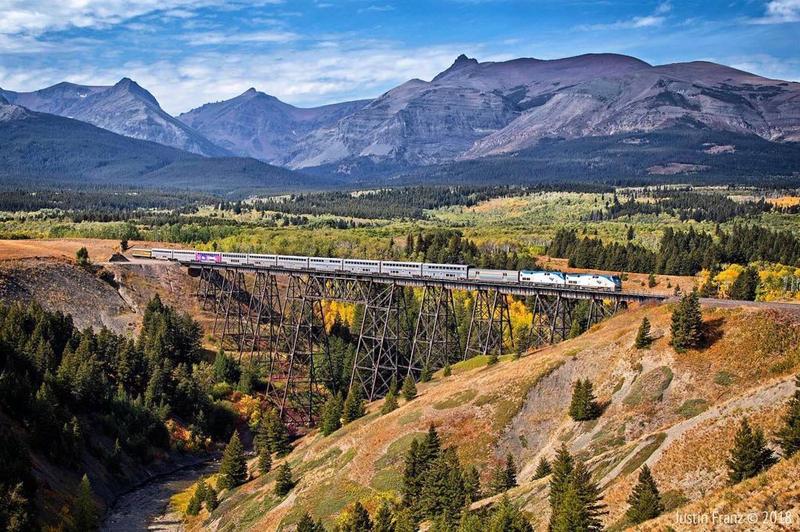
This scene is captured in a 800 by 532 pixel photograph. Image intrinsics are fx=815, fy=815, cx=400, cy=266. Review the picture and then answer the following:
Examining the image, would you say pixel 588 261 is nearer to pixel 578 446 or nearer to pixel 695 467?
pixel 578 446

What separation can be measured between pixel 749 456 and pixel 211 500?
40.3m

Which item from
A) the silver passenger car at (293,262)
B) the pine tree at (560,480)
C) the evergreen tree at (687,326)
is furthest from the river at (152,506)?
the evergreen tree at (687,326)

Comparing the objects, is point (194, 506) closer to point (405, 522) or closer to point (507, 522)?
point (405, 522)

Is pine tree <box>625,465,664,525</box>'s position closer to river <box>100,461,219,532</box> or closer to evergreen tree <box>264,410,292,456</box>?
river <box>100,461,219,532</box>

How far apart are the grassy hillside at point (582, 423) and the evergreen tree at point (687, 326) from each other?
2.34ft

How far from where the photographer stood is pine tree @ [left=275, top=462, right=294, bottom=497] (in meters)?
55.5

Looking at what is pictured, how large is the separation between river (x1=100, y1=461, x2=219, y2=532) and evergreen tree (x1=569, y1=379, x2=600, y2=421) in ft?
96.0

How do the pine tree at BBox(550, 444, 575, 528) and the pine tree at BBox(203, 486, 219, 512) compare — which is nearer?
the pine tree at BBox(550, 444, 575, 528)

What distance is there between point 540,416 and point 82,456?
36644mm

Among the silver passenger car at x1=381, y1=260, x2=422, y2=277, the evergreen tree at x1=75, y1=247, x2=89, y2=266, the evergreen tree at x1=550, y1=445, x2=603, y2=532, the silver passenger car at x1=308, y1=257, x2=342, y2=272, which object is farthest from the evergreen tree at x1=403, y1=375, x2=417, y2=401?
the evergreen tree at x1=75, y1=247, x2=89, y2=266

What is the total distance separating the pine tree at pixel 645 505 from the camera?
31.2 metres

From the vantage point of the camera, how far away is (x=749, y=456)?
3155 centimetres

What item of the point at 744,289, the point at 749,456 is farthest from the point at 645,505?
the point at 744,289

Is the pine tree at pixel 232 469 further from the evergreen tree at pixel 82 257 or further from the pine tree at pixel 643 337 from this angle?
the evergreen tree at pixel 82 257
